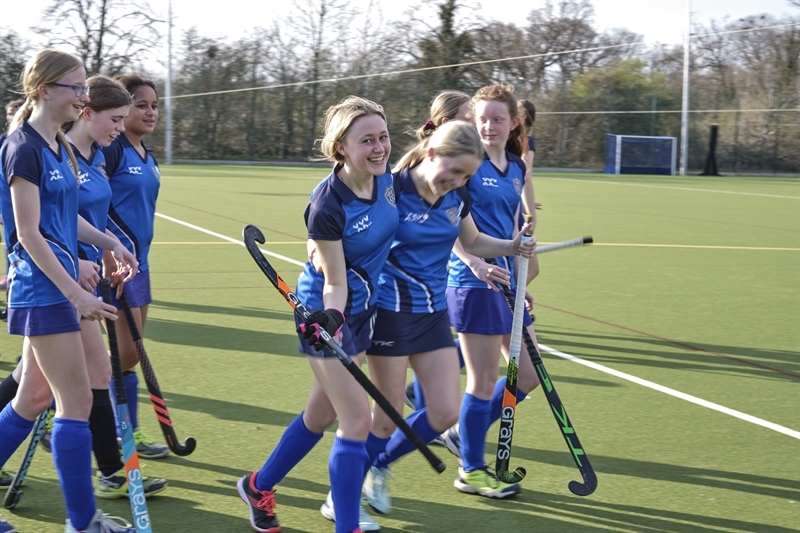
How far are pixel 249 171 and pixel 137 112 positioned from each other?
28.3 metres

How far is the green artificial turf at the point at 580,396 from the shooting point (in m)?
4.12

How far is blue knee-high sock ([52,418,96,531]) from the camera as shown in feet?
11.3

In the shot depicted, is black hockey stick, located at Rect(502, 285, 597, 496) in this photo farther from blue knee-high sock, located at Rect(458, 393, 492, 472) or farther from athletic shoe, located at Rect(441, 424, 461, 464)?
athletic shoe, located at Rect(441, 424, 461, 464)

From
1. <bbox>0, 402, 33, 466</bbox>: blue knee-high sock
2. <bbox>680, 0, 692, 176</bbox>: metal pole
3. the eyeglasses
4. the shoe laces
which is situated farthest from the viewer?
<bbox>680, 0, 692, 176</bbox>: metal pole

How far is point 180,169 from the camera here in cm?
3281

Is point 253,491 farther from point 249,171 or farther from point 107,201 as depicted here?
point 249,171

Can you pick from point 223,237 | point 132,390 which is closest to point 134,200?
point 132,390

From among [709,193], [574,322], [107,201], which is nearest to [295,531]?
[107,201]

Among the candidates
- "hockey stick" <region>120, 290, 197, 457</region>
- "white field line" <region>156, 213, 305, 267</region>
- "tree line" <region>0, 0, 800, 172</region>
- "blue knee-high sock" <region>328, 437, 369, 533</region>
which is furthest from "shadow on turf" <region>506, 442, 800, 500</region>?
"tree line" <region>0, 0, 800, 172</region>

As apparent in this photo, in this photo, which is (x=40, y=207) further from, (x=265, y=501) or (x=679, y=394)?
(x=679, y=394)

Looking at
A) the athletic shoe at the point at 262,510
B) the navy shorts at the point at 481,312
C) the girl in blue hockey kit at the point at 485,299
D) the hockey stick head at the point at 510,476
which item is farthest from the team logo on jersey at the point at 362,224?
the hockey stick head at the point at 510,476

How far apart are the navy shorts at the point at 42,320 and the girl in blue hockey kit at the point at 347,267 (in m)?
0.82

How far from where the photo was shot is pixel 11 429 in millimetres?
3631

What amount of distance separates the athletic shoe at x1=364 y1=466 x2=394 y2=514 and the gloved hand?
1.04m
